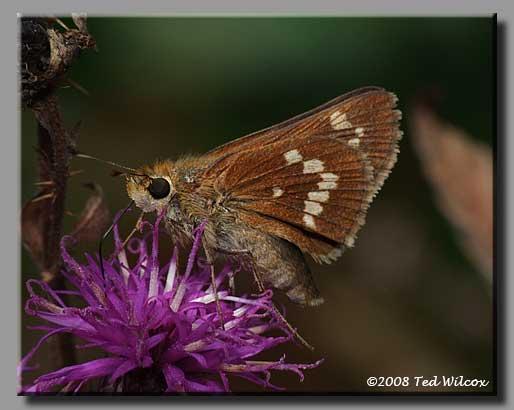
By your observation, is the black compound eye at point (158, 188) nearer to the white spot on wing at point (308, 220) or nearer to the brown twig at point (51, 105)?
the brown twig at point (51, 105)

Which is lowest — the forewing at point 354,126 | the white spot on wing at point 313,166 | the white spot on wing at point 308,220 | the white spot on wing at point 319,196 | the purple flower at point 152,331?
the purple flower at point 152,331

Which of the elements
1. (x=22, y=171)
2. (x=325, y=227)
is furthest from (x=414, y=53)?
(x=22, y=171)

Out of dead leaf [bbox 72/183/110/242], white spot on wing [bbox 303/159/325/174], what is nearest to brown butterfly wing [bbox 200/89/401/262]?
white spot on wing [bbox 303/159/325/174]

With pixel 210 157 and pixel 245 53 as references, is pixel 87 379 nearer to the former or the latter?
pixel 210 157

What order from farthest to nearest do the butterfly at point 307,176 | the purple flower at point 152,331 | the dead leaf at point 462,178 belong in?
the dead leaf at point 462,178 < the butterfly at point 307,176 < the purple flower at point 152,331

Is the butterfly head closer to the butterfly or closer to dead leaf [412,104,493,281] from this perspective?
the butterfly

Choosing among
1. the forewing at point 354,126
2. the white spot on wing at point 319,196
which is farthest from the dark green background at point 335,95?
the white spot on wing at point 319,196

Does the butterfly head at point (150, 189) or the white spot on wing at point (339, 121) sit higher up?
the white spot on wing at point (339, 121)
